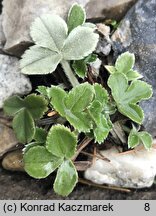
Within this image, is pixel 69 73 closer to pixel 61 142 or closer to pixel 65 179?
pixel 61 142

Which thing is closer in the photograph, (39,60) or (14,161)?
(39,60)

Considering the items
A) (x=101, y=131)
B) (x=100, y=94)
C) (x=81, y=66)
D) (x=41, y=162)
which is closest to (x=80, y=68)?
(x=81, y=66)

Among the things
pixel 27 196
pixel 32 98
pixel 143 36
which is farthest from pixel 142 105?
pixel 27 196

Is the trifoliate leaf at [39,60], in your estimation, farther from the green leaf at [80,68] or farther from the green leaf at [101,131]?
the green leaf at [101,131]

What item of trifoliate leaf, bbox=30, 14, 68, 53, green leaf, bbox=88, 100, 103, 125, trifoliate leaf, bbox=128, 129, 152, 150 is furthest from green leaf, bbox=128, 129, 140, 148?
trifoliate leaf, bbox=30, 14, 68, 53

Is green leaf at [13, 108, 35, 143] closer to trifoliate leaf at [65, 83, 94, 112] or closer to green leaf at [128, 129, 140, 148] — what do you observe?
trifoliate leaf at [65, 83, 94, 112]

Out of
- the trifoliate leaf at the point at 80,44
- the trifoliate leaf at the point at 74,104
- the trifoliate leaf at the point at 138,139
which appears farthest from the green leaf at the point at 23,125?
the trifoliate leaf at the point at 138,139
